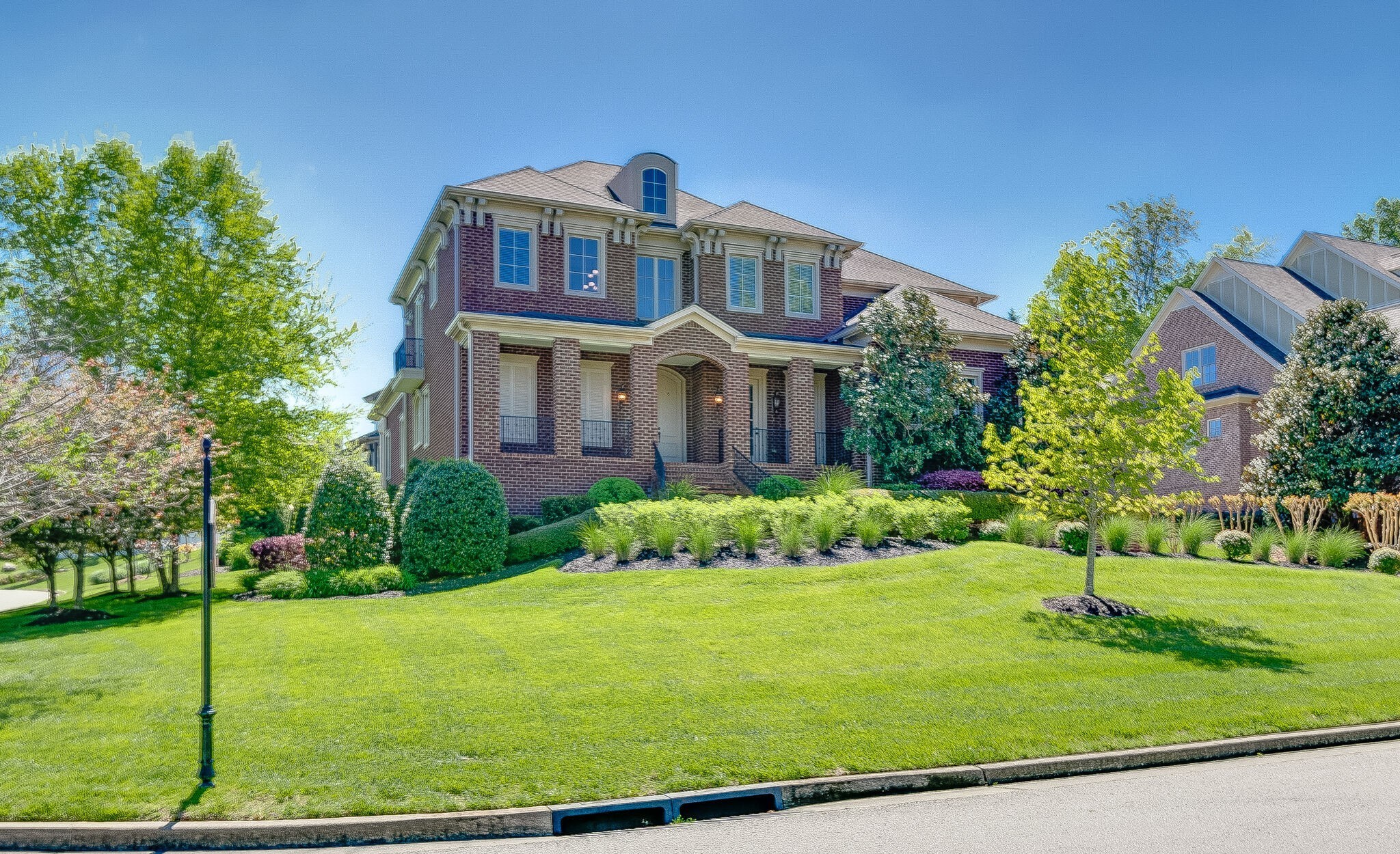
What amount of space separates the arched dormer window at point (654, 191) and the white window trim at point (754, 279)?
2.13 meters

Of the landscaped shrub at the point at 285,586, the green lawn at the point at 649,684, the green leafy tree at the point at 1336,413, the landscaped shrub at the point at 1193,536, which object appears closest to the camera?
the green lawn at the point at 649,684

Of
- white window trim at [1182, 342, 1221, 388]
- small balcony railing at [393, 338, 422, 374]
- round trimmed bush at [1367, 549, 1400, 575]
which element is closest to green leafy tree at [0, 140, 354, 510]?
small balcony railing at [393, 338, 422, 374]

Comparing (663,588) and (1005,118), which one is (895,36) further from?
(663,588)

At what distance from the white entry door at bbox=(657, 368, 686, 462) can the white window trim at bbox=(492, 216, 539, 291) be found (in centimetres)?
418

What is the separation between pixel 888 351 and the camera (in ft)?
76.1

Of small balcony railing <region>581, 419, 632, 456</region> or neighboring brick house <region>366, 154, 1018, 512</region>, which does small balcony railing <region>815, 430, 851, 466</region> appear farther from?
small balcony railing <region>581, 419, 632, 456</region>

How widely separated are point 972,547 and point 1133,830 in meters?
9.77

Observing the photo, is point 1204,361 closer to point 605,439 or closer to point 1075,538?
point 1075,538

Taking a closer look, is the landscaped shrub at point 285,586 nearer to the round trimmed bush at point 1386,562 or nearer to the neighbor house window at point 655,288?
the neighbor house window at point 655,288

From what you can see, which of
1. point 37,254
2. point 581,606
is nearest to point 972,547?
point 581,606

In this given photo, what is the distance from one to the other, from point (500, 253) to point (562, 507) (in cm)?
657

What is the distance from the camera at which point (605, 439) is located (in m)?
23.5

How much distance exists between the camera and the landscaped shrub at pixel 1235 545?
57.6 feet

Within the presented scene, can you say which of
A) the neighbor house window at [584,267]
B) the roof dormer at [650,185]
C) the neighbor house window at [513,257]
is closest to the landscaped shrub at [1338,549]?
the neighbor house window at [584,267]
